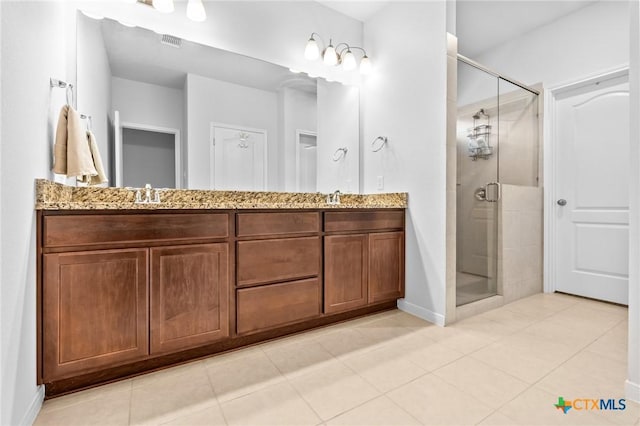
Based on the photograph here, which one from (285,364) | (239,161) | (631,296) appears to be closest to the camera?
(631,296)

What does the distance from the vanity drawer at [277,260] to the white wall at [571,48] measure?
297 centimetres

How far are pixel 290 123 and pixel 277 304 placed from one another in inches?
58.6

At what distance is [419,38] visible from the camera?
2.42m

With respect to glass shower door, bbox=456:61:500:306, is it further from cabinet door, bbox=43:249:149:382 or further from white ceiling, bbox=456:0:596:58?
cabinet door, bbox=43:249:149:382

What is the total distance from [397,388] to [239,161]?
5.91 ft

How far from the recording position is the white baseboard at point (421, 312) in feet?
7.51

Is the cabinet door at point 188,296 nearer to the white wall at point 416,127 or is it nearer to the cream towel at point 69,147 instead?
the cream towel at point 69,147

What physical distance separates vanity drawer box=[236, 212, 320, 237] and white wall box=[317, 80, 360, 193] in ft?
2.34

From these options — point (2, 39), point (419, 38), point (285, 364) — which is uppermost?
point (419, 38)

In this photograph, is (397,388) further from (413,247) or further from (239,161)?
(239,161)

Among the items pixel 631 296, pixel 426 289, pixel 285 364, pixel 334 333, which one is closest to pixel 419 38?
pixel 426 289

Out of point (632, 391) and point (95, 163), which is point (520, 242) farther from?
point (95, 163)

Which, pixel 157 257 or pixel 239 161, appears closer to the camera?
pixel 157 257
